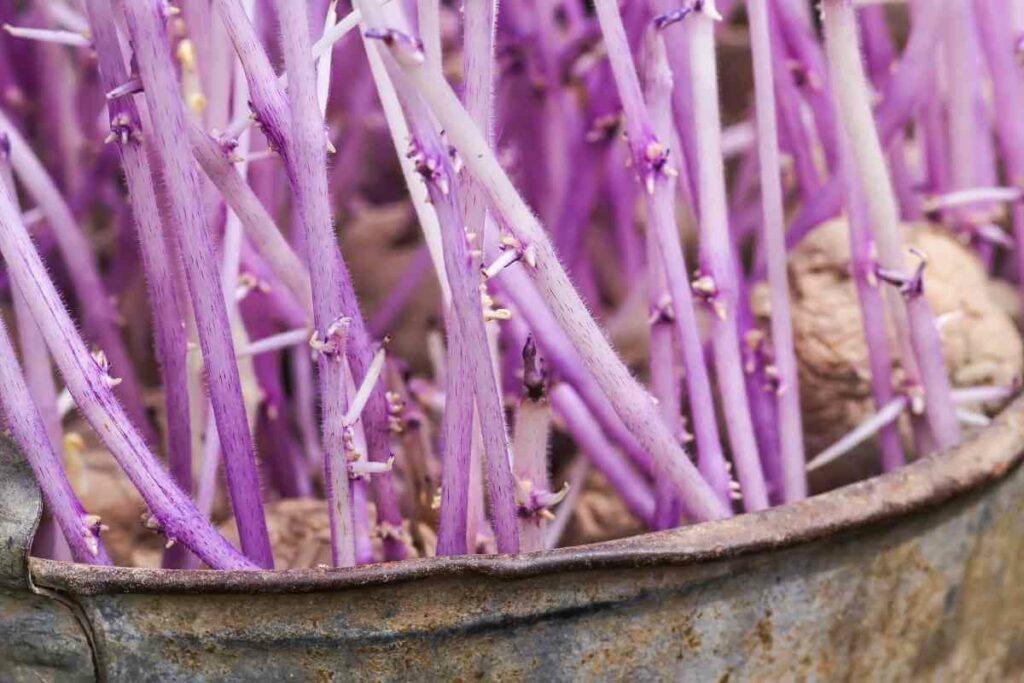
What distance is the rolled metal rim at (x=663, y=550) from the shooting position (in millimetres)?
403

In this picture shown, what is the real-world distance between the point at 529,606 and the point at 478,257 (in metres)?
0.12

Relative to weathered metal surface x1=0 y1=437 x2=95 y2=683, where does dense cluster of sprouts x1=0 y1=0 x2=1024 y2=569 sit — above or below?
above

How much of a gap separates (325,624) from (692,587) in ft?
0.41

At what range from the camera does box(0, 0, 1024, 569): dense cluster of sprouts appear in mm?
431

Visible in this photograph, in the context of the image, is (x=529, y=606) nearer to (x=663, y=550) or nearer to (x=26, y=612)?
(x=663, y=550)

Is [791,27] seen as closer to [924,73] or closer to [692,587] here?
[924,73]

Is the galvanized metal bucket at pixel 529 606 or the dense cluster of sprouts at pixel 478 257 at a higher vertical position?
the dense cluster of sprouts at pixel 478 257

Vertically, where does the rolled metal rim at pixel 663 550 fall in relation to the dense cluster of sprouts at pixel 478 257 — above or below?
below

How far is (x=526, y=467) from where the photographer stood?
0.46 m

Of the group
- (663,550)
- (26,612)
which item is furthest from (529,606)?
(26,612)

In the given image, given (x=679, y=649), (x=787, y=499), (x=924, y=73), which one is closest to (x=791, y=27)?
(x=924, y=73)

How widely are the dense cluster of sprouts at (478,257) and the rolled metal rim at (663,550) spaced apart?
1.8 inches

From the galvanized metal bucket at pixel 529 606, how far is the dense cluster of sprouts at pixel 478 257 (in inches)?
1.6

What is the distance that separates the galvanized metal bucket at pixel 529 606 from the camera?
409mm
